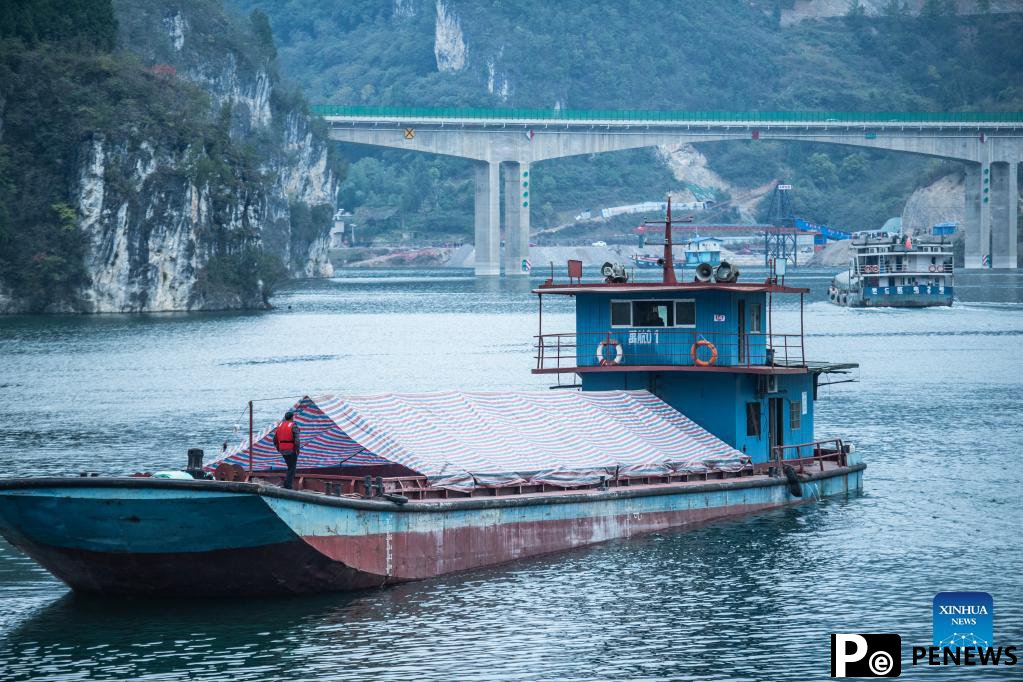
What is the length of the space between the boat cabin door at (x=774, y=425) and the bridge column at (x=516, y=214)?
142878mm

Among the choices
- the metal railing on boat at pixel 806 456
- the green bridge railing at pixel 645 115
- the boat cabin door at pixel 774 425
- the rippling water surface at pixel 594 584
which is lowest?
the rippling water surface at pixel 594 584

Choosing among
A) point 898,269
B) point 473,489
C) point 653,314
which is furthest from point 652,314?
point 898,269

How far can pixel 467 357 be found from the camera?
3000 inches

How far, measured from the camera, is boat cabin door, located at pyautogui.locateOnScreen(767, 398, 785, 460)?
117ft

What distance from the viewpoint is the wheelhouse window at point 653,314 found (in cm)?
3434

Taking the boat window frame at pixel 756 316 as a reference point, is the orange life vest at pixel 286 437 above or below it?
below

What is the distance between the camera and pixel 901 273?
122 m

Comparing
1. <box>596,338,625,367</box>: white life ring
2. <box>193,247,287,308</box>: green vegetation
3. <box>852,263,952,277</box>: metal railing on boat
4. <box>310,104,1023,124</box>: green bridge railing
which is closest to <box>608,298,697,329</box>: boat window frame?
<box>596,338,625,367</box>: white life ring

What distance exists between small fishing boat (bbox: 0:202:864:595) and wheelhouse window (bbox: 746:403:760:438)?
4 centimetres

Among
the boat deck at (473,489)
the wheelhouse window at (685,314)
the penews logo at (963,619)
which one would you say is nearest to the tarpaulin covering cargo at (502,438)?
the boat deck at (473,489)

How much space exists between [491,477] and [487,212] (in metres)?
152

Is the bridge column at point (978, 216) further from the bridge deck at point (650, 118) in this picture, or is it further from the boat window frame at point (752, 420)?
the boat window frame at point (752, 420)

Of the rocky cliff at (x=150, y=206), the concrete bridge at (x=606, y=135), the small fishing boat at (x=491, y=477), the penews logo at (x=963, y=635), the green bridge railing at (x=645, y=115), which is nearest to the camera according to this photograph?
the penews logo at (x=963, y=635)

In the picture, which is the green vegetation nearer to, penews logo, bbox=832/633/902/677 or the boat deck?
the boat deck
